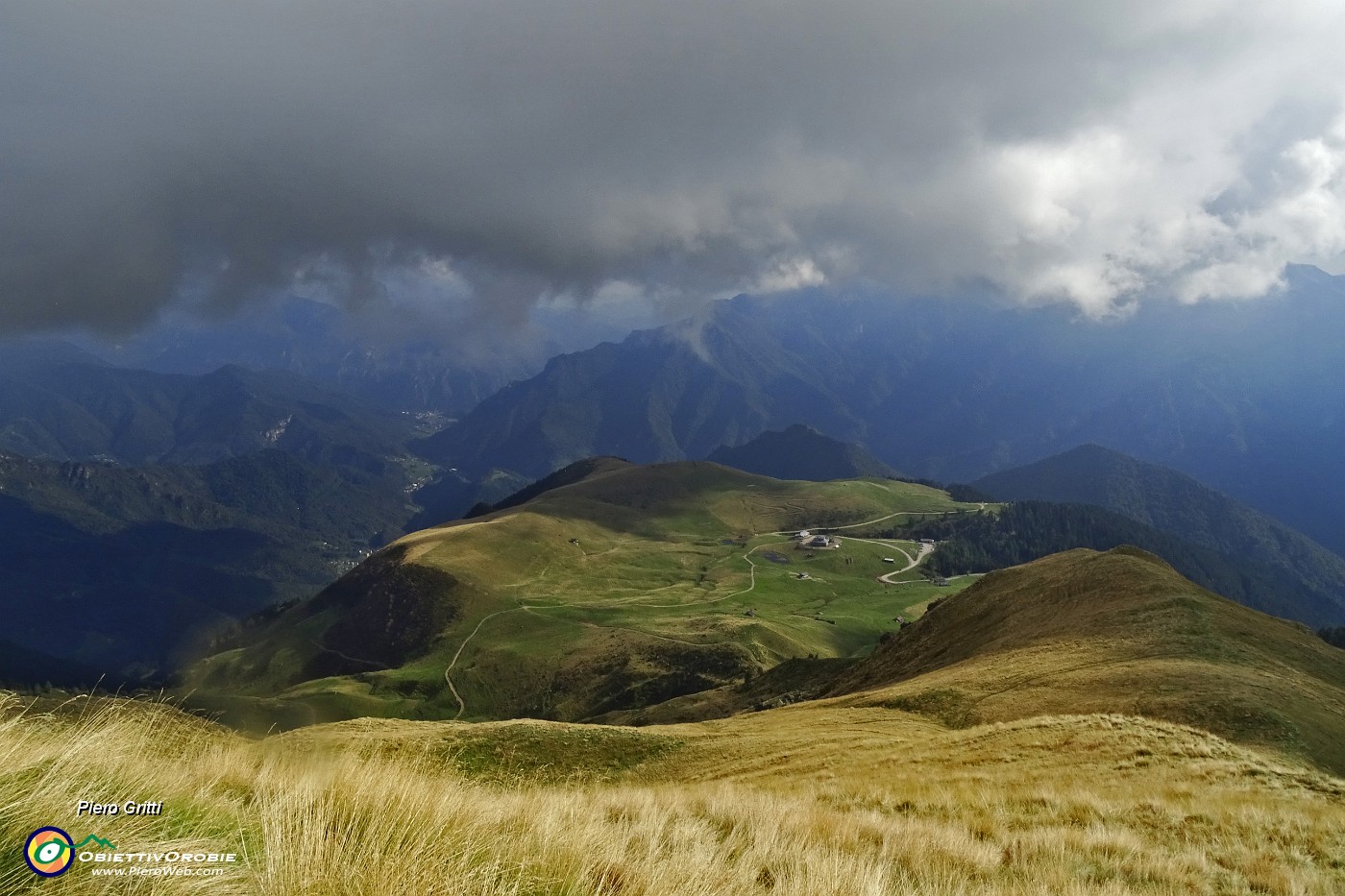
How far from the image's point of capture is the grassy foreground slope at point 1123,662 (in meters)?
23.0

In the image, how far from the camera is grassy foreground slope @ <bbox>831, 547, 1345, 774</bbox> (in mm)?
22953

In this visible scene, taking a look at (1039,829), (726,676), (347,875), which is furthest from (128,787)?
(726,676)

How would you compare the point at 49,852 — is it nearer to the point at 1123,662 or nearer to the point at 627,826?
the point at 627,826

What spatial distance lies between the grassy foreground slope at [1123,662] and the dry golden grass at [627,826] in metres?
6.37

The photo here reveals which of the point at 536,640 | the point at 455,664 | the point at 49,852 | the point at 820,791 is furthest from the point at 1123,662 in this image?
the point at 455,664

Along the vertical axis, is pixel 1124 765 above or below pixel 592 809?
below

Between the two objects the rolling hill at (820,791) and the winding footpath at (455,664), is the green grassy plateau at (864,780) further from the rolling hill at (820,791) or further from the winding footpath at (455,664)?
the winding footpath at (455,664)

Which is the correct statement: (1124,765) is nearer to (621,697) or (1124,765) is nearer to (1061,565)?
(1061,565)

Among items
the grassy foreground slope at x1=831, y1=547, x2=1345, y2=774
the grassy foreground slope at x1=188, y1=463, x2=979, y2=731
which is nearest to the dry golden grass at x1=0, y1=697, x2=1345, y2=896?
the grassy foreground slope at x1=831, y1=547, x2=1345, y2=774

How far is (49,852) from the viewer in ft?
11.6

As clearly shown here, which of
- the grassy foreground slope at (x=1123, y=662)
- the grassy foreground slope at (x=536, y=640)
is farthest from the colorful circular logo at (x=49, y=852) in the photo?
the grassy foreground slope at (x=536, y=640)

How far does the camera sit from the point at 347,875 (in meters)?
3.63

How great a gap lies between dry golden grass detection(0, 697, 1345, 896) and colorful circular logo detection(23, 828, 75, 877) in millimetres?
72

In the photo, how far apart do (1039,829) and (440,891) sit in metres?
9.16
